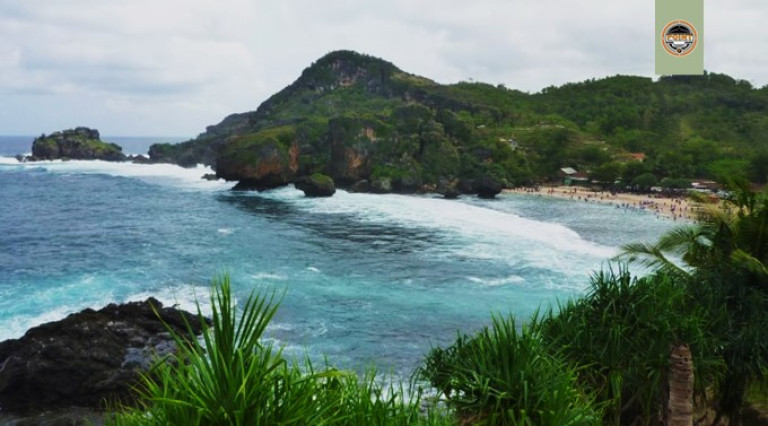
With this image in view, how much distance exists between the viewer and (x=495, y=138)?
117250 millimetres

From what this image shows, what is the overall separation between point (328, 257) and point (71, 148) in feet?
432

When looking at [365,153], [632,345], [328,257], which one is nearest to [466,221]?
[328,257]

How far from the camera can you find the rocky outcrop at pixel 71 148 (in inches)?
5886

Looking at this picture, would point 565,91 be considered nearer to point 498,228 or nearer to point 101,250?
point 498,228

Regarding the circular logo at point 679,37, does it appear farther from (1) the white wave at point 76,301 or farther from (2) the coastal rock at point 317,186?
(2) the coastal rock at point 317,186

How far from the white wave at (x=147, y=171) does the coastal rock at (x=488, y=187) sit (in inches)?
1597

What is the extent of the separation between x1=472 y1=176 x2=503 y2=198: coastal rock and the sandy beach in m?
7.39

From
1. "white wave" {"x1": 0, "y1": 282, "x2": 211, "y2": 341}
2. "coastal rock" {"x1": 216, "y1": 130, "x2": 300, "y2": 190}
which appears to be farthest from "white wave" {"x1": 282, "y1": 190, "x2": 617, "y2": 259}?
"white wave" {"x1": 0, "y1": 282, "x2": 211, "y2": 341}

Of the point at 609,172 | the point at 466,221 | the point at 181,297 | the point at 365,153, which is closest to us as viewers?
the point at 181,297

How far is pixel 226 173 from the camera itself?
89875mm

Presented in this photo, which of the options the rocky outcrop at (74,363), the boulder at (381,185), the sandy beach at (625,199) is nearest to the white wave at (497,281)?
the rocky outcrop at (74,363)

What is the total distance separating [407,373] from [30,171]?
123 meters

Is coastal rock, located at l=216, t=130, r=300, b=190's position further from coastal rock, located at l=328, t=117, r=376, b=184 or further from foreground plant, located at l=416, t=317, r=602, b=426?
foreground plant, located at l=416, t=317, r=602, b=426

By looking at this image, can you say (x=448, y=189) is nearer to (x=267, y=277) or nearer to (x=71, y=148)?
(x=267, y=277)
